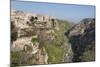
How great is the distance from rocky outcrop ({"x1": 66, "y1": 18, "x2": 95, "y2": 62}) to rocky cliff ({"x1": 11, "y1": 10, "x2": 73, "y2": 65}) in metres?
0.09

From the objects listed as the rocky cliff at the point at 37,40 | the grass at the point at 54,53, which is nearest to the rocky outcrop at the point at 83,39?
the rocky cliff at the point at 37,40

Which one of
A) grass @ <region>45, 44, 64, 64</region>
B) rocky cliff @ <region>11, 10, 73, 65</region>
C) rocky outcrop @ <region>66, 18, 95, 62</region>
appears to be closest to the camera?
rocky cliff @ <region>11, 10, 73, 65</region>

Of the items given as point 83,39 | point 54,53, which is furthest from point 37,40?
point 83,39

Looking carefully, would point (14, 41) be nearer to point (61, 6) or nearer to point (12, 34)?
point (12, 34)

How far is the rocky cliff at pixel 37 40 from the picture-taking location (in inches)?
106

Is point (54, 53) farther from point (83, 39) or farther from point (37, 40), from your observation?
point (83, 39)

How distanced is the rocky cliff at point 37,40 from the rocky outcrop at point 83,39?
9 centimetres

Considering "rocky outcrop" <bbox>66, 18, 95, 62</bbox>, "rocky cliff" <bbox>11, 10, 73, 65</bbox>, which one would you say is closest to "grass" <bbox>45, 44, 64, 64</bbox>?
"rocky cliff" <bbox>11, 10, 73, 65</bbox>

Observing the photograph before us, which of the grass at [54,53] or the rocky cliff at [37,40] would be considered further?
the grass at [54,53]

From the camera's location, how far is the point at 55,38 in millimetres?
2900

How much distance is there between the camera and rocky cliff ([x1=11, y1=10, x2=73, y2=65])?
2.70m

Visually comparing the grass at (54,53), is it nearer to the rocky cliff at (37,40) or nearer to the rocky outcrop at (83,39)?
the rocky cliff at (37,40)

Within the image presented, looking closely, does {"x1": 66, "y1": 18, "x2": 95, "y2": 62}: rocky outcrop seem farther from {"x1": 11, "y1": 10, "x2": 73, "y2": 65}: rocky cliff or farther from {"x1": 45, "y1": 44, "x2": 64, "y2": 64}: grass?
{"x1": 45, "y1": 44, "x2": 64, "y2": 64}: grass
